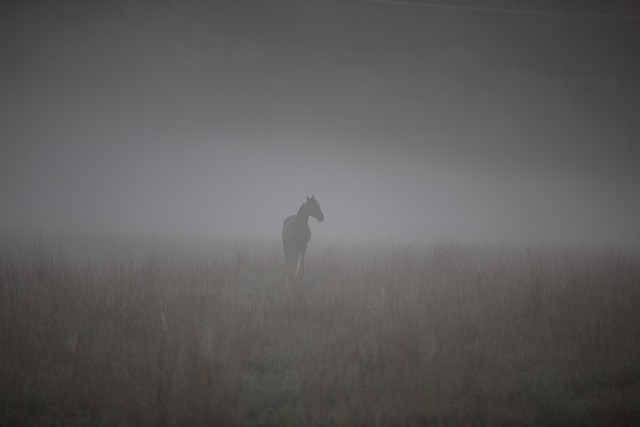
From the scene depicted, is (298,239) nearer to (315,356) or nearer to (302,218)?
(302,218)

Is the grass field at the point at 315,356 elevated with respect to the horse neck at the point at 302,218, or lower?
lower

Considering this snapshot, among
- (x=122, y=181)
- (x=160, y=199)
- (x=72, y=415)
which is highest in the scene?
(x=122, y=181)

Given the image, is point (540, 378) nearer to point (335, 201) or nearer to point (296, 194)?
point (335, 201)

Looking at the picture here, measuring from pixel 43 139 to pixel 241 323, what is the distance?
88.4 metres

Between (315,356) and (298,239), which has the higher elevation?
(298,239)

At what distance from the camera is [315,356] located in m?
4.27

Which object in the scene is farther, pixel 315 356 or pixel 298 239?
pixel 298 239

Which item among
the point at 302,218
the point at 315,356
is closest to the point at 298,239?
the point at 302,218

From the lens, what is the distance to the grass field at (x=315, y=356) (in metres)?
3.35

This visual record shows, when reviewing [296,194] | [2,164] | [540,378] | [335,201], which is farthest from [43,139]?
[540,378]

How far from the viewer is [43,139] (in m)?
68.3

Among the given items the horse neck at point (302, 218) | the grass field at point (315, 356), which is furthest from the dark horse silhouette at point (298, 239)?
the grass field at point (315, 356)

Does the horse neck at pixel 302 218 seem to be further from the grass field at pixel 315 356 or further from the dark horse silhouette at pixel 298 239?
A: the grass field at pixel 315 356

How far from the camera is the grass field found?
11.0 feet
